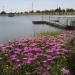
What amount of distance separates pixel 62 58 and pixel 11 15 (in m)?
131

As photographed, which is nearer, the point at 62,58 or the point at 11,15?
the point at 62,58

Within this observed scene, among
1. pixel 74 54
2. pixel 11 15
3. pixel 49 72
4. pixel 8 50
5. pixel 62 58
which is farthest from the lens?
pixel 11 15

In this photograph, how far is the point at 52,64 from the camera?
5211 mm

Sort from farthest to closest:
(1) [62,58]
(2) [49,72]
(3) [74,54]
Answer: (1) [62,58] → (3) [74,54] → (2) [49,72]

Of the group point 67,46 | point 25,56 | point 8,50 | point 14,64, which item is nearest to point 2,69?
point 14,64

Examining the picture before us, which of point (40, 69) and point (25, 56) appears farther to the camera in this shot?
point (25, 56)

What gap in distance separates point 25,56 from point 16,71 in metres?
0.76

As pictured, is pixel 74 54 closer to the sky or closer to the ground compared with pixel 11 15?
closer to the sky

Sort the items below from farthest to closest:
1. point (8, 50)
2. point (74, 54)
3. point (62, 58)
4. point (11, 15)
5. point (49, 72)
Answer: point (11, 15)
point (8, 50)
point (62, 58)
point (74, 54)
point (49, 72)

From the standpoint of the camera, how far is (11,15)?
135 metres

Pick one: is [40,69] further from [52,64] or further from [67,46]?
[67,46]

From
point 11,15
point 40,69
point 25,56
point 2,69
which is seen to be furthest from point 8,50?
point 11,15

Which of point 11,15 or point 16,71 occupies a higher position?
point 16,71

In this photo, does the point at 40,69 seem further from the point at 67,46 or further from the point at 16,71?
the point at 67,46
